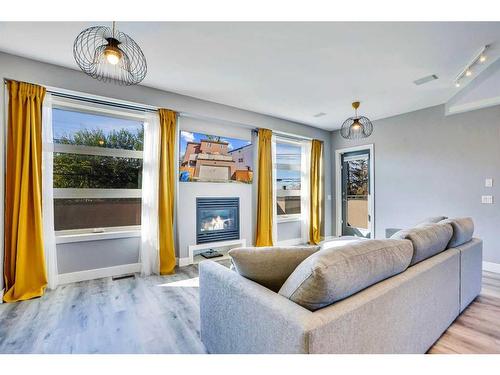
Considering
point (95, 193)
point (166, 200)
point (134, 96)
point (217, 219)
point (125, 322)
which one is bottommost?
point (125, 322)

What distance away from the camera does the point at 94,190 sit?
3285 millimetres

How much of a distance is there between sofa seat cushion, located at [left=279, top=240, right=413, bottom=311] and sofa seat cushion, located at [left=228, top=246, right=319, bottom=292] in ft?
0.73

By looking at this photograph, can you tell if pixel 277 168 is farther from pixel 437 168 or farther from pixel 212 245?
pixel 437 168

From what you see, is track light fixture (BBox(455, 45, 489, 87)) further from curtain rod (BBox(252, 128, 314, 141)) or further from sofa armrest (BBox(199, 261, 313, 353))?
sofa armrest (BBox(199, 261, 313, 353))

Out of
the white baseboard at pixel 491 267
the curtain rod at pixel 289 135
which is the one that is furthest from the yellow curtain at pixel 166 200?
the white baseboard at pixel 491 267

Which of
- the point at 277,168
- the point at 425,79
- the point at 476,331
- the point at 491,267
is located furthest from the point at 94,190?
the point at 491,267

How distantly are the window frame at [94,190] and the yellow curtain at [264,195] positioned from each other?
2061mm

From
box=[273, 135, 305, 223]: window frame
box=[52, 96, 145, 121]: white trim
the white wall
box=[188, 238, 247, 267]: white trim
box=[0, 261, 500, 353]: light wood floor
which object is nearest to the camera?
box=[0, 261, 500, 353]: light wood floor

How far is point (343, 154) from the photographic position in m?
5.75

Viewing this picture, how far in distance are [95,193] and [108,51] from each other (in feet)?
6.96

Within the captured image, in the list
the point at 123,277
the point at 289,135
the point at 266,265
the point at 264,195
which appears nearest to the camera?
the point at 266,265

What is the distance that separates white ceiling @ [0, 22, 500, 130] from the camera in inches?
85.9

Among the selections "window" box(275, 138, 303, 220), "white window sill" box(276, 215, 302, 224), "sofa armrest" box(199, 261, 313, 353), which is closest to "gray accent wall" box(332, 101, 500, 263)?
"window" box(275, 138, 303, 220)
